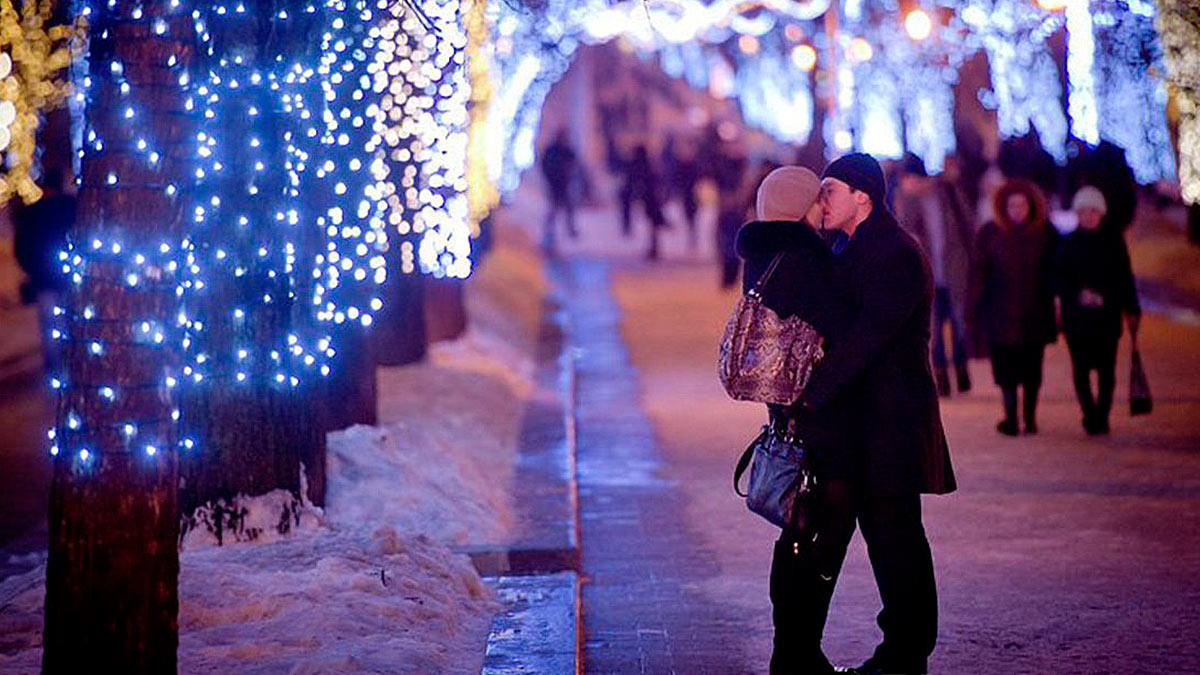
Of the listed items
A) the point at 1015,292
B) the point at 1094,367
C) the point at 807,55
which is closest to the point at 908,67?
the point at 807,55

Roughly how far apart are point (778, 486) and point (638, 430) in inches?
298

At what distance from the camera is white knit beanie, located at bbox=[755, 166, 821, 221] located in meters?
6.73

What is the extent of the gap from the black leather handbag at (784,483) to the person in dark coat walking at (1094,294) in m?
6.51

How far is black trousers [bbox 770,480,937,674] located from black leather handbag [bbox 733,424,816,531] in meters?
0.08

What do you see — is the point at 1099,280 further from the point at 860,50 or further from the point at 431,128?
the point at 860,50

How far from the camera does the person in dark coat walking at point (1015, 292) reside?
42.3ft

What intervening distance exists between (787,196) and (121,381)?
7.90 feet

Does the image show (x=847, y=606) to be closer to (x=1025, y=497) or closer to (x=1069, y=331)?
(x=1025, y=497)

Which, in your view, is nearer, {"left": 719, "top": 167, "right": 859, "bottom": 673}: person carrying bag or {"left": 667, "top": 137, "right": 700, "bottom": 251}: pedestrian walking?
{"left": 719, "top": 167, "right": 859, "bottom": 673}: person carrying bag

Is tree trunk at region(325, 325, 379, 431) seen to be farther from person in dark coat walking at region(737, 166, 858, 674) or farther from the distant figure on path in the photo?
the distant figure on path

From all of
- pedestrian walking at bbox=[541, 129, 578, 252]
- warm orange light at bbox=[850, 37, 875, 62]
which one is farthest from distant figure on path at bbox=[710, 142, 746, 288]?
pedestrian walking at bbox=[541, 129, 578, 252]

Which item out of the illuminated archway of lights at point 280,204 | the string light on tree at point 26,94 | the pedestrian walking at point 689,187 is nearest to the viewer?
the illuminated archway of lights at point 280,204

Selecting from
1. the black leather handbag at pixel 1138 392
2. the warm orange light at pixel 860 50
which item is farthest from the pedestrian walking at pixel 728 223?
the black leather handbag at pixel 1138 392

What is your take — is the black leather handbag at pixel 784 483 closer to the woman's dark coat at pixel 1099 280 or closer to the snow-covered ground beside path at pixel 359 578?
the snow-covered ground beside path at pixel 359 578
